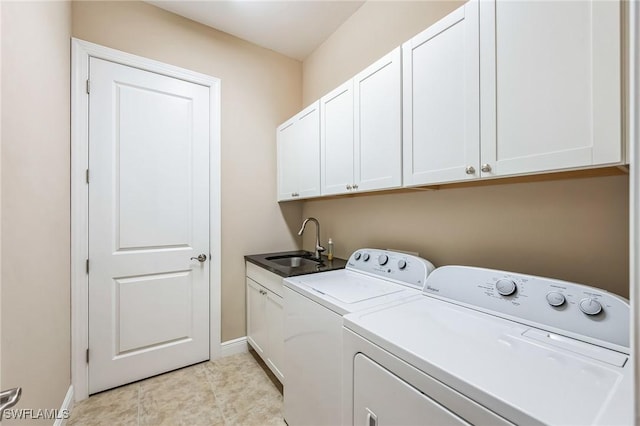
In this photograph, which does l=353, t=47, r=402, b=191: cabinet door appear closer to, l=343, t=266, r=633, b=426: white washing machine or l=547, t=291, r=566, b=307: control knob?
l=343, t=266, r=633, b=426: white washing machine

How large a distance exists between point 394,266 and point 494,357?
2.63ft

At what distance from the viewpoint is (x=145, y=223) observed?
6.77 feet

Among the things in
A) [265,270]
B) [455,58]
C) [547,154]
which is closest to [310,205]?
[265,270]

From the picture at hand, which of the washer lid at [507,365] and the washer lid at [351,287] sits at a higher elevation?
the washer lid at [351,287]

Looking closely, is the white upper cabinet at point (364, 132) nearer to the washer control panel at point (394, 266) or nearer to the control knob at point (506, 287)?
the washer control panel at point (394, 266)

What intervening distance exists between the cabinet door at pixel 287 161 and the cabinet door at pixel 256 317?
0.83m

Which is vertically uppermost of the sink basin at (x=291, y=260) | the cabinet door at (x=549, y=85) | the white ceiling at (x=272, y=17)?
the white ceiling at (x=272, y=17)

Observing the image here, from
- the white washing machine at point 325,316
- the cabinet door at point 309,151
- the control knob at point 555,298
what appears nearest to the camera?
the control knob at point 555,298

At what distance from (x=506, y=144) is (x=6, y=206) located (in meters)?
1.78

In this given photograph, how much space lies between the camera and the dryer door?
2.47ft

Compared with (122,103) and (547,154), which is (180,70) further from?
(547,154)

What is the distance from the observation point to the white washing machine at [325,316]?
1171 millimetres

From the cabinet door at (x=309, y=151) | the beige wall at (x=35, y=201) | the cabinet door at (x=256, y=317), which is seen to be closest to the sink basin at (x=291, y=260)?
the cabinet door at (x=256, y=317)

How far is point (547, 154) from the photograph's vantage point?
903mm
